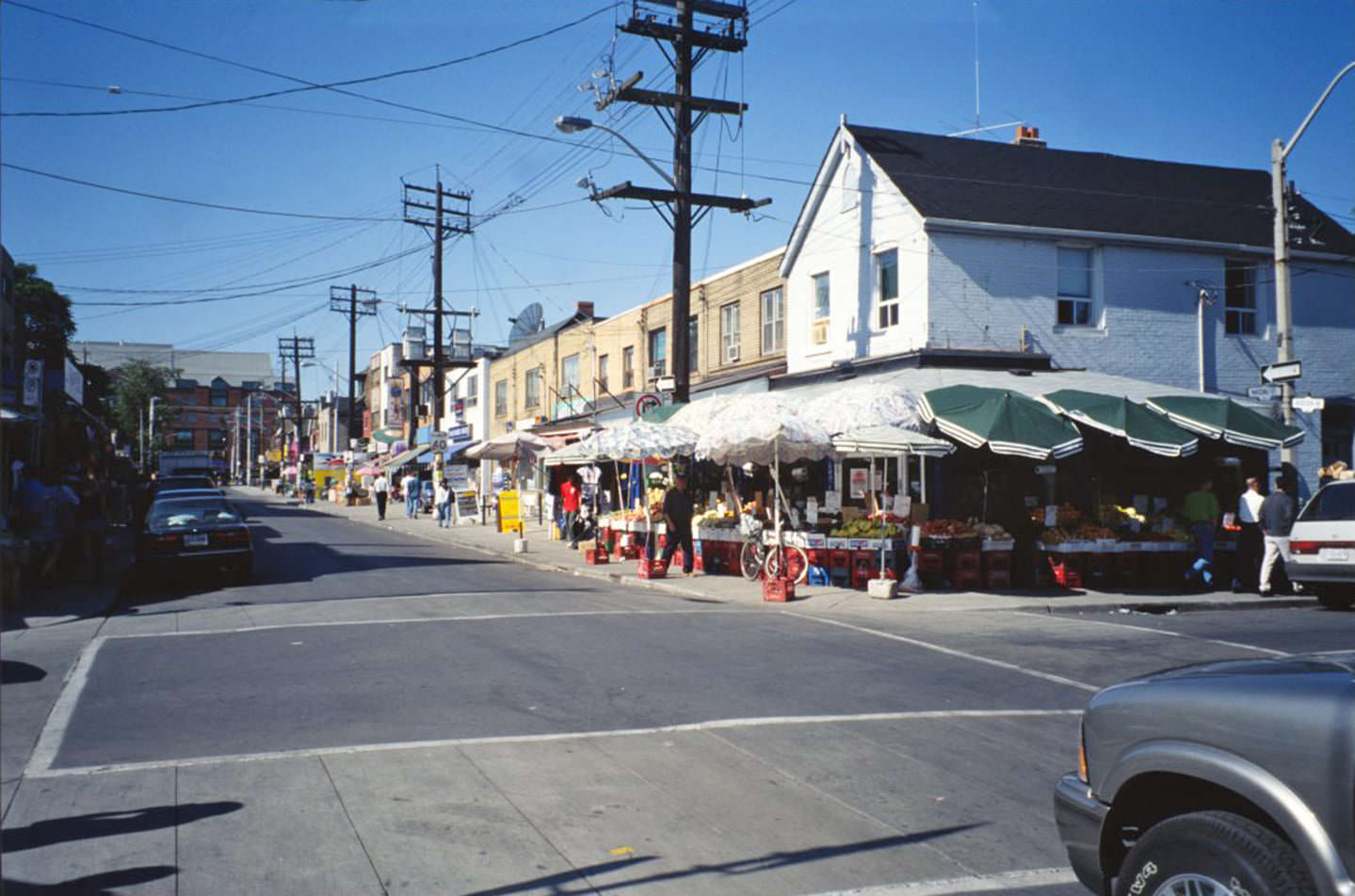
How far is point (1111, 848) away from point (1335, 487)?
1358cm

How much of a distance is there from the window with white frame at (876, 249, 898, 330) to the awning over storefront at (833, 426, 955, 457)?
6.00 meters

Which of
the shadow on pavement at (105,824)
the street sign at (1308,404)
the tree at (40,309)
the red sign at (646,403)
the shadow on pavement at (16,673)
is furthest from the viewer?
the tree at (40,309)

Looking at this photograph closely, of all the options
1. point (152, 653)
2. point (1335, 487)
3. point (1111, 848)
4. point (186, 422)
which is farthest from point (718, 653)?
point (186, 422)

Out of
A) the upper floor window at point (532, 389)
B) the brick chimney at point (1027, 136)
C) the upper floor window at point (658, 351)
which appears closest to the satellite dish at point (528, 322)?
the upper floor window at point (532, 389)

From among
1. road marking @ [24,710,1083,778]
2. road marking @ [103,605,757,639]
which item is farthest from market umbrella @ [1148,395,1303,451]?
road marking @ [24,710,1083,778]

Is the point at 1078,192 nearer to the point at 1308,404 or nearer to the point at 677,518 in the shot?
the point at 1308,404

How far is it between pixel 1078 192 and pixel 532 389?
89.0ft

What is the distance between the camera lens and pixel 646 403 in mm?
24422

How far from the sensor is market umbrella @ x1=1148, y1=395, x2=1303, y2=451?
18.5 meters

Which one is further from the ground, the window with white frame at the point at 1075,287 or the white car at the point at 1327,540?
the window with white frame at the point at 1075,287

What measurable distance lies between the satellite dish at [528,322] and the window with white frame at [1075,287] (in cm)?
3376

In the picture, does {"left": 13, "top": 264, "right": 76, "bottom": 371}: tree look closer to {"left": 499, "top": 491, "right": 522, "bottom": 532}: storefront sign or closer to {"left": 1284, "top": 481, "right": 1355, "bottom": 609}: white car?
{"left": 499, "top": 491, "right": 522, "bottom": 532}: storefront sign

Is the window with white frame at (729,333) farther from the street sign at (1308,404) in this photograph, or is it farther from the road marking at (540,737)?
the road marking at (540,737)

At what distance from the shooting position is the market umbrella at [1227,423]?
18.5m
